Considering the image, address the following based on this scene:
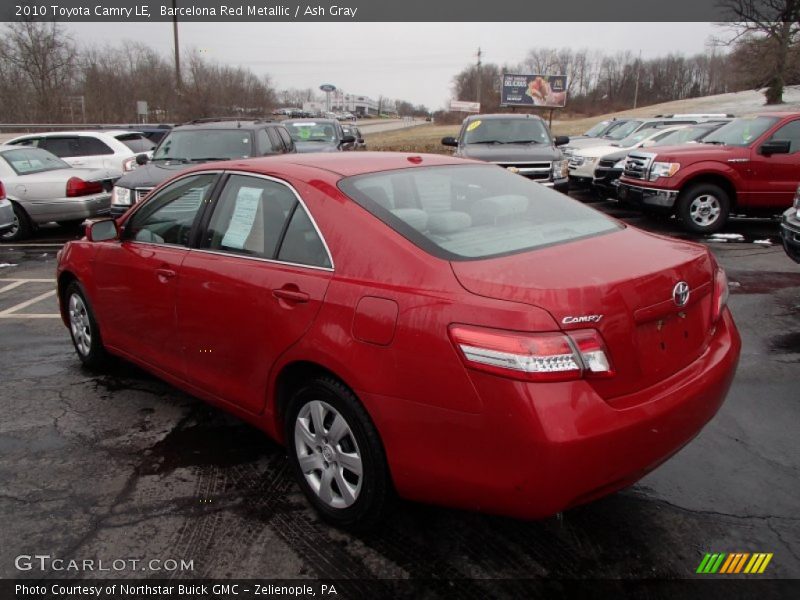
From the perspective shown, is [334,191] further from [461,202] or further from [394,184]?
[461,202]

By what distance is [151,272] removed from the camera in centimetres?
377

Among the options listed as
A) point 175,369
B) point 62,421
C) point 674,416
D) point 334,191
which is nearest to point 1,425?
point 62,421

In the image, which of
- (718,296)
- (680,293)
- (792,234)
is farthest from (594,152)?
(680,293)

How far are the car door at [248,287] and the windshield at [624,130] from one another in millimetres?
16491

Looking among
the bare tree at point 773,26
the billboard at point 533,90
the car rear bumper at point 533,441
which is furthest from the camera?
the billboard at point 533,90

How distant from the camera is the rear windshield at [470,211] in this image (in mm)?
2682

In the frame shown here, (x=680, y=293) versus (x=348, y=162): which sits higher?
(x=348, y=162)

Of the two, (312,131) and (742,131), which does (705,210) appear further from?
(312,131)

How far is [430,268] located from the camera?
2.41 metres

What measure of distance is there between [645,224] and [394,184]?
9.53 meters

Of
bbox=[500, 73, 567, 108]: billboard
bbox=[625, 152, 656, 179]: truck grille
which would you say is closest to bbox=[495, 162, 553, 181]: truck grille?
bbox=[625, 152, 656, 179]: truck grille

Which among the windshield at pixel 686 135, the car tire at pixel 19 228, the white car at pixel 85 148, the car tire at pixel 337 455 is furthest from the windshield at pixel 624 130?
the car tire at pixel 337 455

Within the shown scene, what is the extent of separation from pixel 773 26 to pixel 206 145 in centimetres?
3783

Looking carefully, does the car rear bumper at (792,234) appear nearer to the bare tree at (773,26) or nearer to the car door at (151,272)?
the car door at (151,272)
